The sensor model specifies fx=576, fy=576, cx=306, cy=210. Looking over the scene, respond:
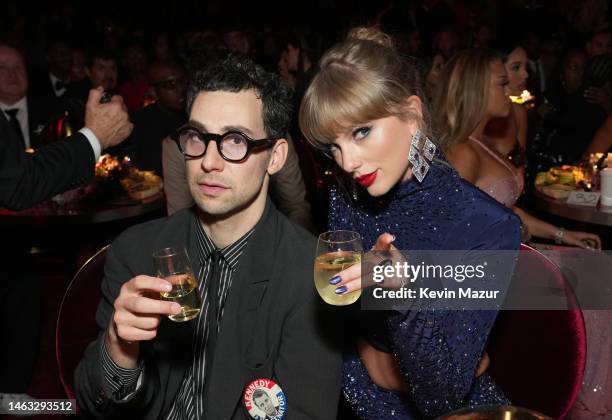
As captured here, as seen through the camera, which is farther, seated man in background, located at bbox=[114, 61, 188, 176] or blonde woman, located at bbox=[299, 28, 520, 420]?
seated man in background, located at bbox=[114, 61, 188, 176]

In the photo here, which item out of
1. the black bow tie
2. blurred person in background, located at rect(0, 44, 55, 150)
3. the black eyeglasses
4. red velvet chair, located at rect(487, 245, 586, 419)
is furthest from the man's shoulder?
the black bow tie

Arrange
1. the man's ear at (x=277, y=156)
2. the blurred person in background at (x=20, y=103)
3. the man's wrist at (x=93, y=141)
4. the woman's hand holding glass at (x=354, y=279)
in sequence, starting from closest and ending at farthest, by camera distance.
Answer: the woman's hand holding glass at (x=354, y=279) < the man's ear at (x=277, y=156) < the man's wrist at (x=93, y=141) < the blurred person in background at (x=20, y=103)

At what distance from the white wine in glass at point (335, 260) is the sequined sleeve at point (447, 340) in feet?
0.48

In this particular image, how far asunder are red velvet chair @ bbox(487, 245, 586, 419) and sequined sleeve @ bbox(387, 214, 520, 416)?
0.42ft

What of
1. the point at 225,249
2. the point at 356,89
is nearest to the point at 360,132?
Result: the point at 356,89

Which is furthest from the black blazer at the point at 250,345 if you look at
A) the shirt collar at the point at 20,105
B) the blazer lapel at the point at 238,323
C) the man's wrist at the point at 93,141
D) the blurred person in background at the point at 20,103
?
the shirt collar at the point at 20,105

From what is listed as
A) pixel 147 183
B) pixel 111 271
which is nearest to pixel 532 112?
pixel 147 183

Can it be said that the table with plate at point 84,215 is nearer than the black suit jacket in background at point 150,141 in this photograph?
Yes

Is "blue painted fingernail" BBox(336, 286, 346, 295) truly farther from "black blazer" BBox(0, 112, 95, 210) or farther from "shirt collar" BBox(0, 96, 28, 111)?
"shirt collar" BBox(0, 96, 28, 111)

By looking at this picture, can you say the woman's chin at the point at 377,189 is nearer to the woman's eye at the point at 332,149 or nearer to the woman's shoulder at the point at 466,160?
the woman's eye at the point at 332,149

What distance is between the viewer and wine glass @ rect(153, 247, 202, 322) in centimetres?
133

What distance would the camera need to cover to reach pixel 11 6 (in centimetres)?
1045

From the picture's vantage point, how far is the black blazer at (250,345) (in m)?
1.56

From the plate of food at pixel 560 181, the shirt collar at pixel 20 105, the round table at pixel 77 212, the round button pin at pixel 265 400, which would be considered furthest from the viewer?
the shirt collar at pixel 20 105
